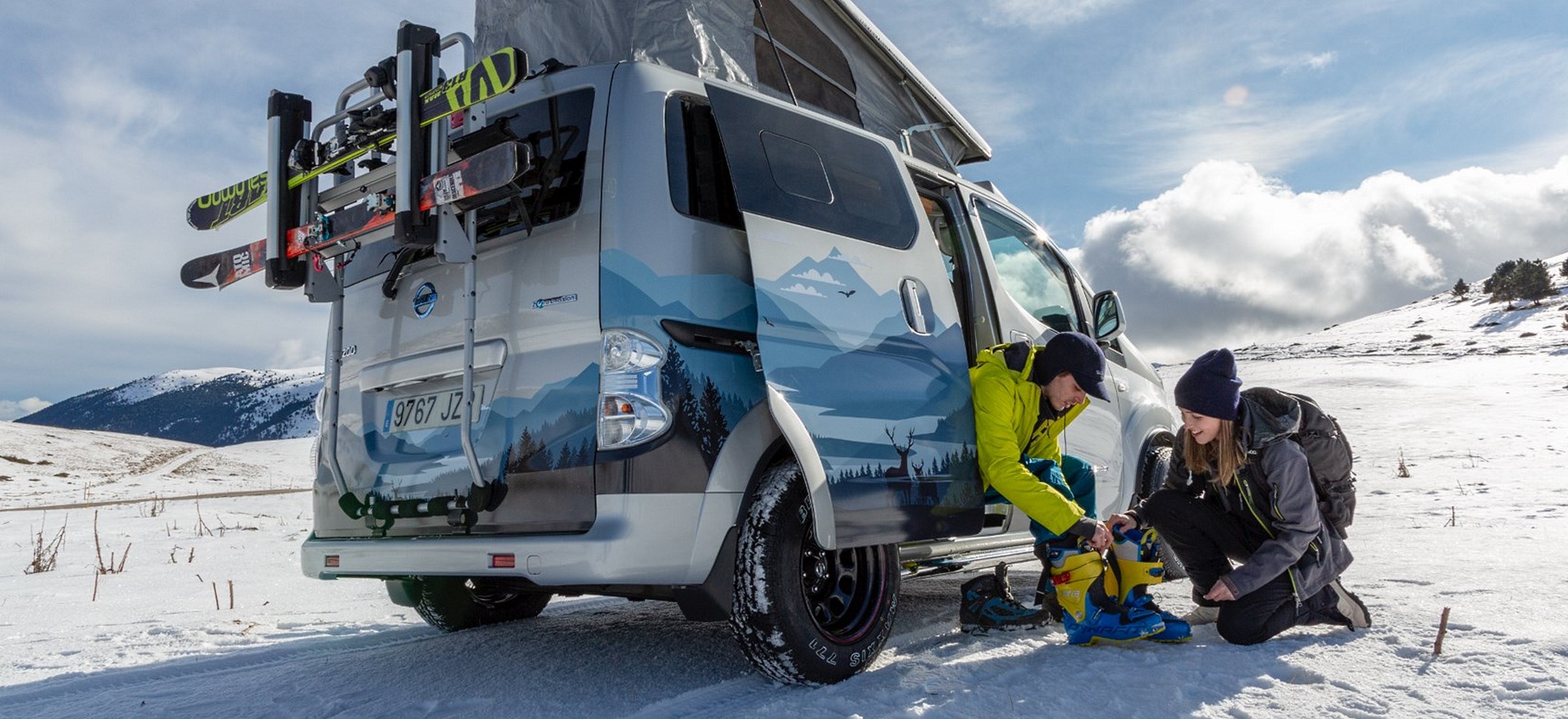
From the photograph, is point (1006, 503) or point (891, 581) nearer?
point (891, 581)

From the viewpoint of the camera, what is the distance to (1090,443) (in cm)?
489

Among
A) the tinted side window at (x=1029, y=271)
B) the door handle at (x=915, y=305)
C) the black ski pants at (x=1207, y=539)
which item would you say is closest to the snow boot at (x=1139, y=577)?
the black ski pants at (x=1207, y=539)

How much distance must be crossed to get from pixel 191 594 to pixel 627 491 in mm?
4006

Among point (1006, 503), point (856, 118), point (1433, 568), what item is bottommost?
point (1433, 568)

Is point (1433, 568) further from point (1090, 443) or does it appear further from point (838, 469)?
point (838, 469)

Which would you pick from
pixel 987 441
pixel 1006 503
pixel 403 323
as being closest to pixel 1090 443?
pixel 1006 503

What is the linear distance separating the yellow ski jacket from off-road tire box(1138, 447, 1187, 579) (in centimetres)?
154

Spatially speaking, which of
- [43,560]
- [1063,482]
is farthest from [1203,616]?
[43,560]

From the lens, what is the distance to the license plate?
331 cm

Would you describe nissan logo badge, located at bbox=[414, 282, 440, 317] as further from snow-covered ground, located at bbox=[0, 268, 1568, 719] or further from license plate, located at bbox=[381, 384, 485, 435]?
snow-covered ground, located at bbox=[0, 268, 1568, 719]

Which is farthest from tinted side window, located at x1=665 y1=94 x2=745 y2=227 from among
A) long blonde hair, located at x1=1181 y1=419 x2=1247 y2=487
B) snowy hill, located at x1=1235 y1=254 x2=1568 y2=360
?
snowy hill, located at x1=1235 y1=254 x2=1568 y2=360

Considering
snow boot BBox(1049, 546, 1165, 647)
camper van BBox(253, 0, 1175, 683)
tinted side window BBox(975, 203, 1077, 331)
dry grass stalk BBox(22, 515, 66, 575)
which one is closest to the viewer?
camper van BBox(253, 0, 1175, 683)

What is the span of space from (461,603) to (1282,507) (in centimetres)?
340

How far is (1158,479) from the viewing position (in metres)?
5.53
